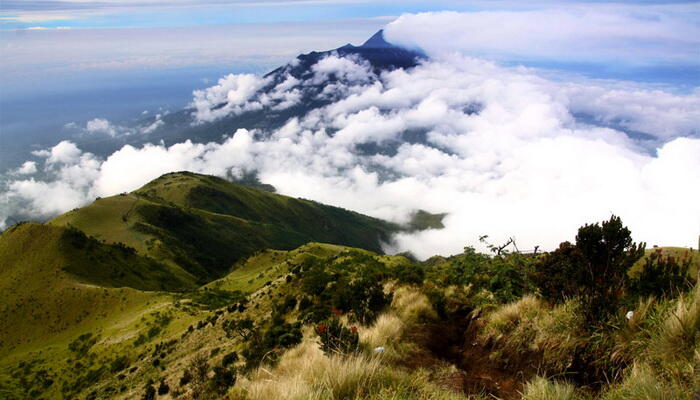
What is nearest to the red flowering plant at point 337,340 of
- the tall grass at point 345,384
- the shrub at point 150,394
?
the tall grass at point 345,384

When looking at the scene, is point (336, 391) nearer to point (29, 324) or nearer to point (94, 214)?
point (29, 324)

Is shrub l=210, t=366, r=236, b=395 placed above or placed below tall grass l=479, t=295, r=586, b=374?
below

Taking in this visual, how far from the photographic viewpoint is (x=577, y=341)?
727 cm

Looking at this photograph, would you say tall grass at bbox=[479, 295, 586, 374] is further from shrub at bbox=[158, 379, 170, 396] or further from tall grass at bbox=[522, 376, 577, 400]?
shrub at bbox=[158, 379, 170, 396]

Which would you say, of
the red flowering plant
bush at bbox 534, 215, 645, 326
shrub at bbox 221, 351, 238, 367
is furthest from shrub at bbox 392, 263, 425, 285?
shrub at bbox 221, 351, 238, 367

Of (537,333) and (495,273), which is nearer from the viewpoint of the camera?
(537,333)

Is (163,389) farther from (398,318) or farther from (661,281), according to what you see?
(661,281)

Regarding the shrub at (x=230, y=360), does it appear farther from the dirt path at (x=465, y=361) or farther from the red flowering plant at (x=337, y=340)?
the dirt path at (x=465, y=361)

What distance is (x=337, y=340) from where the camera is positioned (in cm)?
831

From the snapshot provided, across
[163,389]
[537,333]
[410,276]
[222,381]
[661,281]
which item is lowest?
[163,389]

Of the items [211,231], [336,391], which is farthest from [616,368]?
[211,231]

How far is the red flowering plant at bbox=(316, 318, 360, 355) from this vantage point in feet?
25.5

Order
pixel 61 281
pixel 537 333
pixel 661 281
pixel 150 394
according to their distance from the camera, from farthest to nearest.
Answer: pixel 61 281 < pixel 150 394 < pixel 537 333 < pixel 661 281

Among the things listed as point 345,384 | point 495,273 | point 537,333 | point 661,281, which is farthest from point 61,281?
point 661,281
